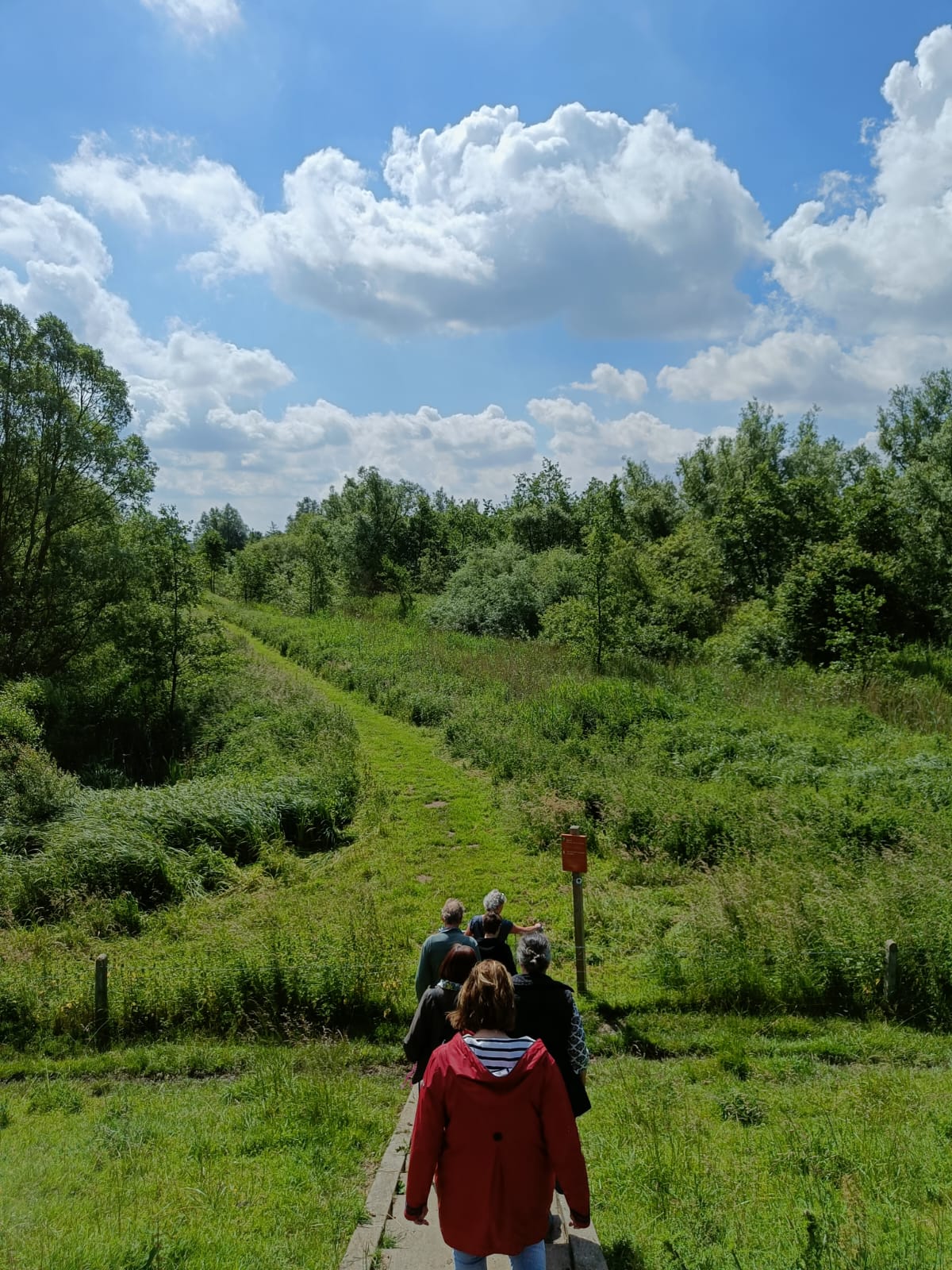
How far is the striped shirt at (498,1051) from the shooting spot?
9.41ft

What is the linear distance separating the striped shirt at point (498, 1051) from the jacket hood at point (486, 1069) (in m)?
0.02

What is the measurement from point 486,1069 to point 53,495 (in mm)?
24566

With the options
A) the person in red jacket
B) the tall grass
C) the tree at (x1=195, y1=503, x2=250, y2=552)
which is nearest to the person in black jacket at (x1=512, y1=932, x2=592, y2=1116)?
the person in red jacket

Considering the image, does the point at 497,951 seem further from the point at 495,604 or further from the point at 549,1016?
the point at 495,604

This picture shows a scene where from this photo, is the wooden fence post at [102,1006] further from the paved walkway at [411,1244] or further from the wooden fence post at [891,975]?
the wooden fence post at [891,975]

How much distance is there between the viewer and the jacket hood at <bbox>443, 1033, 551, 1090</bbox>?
111 inches

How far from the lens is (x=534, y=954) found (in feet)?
13.5

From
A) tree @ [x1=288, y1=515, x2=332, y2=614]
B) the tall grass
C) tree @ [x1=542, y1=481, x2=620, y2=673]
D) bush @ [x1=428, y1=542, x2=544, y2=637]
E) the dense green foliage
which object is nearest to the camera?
the dense green foliage

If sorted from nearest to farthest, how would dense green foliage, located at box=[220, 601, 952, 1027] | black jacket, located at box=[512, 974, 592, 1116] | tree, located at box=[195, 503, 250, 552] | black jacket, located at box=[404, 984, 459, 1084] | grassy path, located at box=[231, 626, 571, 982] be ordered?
black jacket, located at box=[512, 974, 592, 1116] < black jacket, located at box=[404, 984, 459, 1084] < dense green foliage, located at box=[220, 601, 952, 1027] < grassy path, located at box=[231, 626, 571, 982] < tree, located at box=[195, 503, 250, 552]

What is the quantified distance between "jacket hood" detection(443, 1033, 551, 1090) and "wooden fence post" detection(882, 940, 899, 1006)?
591 cm

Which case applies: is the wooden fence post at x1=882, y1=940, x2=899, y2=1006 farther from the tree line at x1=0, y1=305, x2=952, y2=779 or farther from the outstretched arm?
the tree line at x1=0, y1=305, x2=952, y2=779

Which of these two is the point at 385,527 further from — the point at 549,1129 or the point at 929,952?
the point at 549,1129

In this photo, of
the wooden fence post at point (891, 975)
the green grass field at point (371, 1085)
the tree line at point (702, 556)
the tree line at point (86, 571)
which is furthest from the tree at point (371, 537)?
the wooden fence post at point (891, 975)

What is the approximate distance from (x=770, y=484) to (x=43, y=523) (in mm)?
27770
